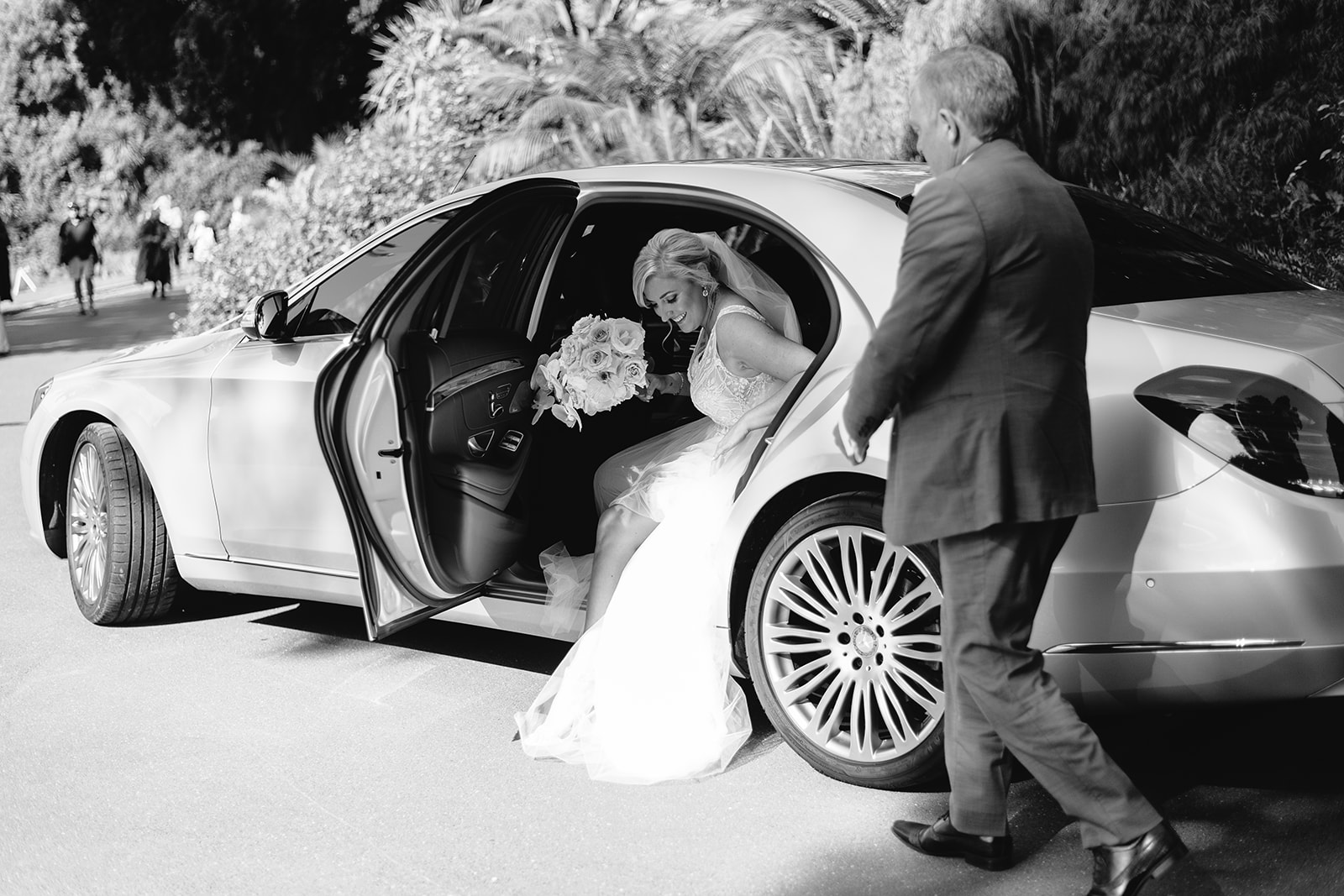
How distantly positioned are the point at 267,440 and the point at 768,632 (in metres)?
2.05

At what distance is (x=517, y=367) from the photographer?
496 cm

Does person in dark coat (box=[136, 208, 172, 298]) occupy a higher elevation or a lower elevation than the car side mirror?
lower

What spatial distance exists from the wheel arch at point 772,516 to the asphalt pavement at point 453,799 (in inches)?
17.3

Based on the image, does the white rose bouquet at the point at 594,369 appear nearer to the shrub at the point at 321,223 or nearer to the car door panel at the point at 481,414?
the car door panel at the point at 481,414

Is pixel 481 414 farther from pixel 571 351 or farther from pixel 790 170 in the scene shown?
pixel 790 170

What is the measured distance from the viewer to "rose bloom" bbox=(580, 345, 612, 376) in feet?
15.7

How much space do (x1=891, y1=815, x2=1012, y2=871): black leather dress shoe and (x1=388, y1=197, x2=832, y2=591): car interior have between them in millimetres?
1709

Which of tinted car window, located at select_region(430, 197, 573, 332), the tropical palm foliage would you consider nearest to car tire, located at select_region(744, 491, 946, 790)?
tinted car window, located at select_region(430, 197, 573, 332)

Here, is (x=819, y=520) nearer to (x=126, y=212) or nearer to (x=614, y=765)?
(x=614, y=765)

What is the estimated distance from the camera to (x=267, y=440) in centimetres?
491

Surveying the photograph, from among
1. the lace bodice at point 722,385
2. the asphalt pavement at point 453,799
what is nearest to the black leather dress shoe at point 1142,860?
the asphalt pavement at point 453,799

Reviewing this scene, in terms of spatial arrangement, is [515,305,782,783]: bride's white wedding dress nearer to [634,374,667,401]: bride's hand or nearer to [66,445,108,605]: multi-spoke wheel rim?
[634,374,667,401]: bride's hand

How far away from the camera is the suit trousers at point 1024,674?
3010mm

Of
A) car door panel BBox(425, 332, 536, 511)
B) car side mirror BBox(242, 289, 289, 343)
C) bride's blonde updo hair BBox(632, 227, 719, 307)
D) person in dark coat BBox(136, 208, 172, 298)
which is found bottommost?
person in dark coat BBox(136, 208, 172, 298)
